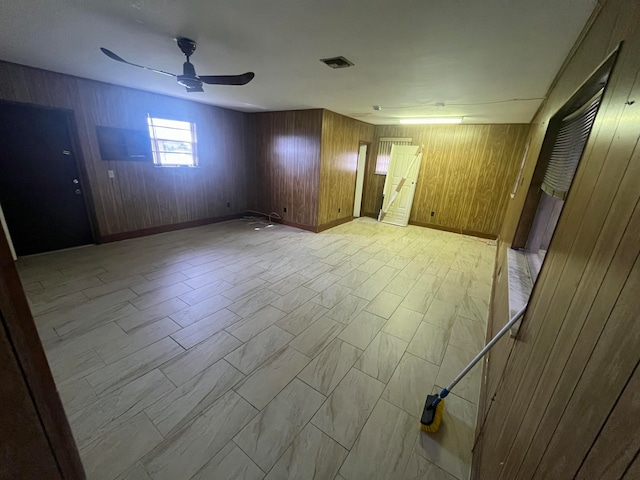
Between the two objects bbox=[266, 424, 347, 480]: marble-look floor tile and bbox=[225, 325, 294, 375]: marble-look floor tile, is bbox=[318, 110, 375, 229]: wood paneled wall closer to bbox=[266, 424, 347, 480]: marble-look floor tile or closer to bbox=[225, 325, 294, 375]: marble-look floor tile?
bbox=[225, 325, 294, 375]: marble-look floor tile

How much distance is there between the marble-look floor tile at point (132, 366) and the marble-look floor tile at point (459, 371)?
7.20 feet

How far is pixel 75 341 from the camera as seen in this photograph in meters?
2.18

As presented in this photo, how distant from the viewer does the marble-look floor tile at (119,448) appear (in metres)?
1.35

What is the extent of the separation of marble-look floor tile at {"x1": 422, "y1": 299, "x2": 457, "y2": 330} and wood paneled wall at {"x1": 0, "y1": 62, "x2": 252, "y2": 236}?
4.98 m

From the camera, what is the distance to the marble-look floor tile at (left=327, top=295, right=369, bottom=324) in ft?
8.86

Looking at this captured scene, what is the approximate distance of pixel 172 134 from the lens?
16.1 ft

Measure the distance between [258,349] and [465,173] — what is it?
5.71m

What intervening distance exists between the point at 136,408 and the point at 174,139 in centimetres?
478

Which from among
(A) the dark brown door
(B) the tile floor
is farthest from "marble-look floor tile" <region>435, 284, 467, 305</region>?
(A) the dark brown door

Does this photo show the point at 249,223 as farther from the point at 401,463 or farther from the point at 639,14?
the point at 639,14

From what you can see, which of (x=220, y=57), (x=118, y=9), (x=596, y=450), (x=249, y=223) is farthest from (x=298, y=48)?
(x=249, y=223)

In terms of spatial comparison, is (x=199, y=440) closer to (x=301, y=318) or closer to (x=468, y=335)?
(x=301, y=318)

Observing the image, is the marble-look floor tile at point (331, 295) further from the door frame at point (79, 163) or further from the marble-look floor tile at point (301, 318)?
the door frame at point (79, 163)

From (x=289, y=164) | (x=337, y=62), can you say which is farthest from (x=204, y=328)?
(x=289, y=164)
